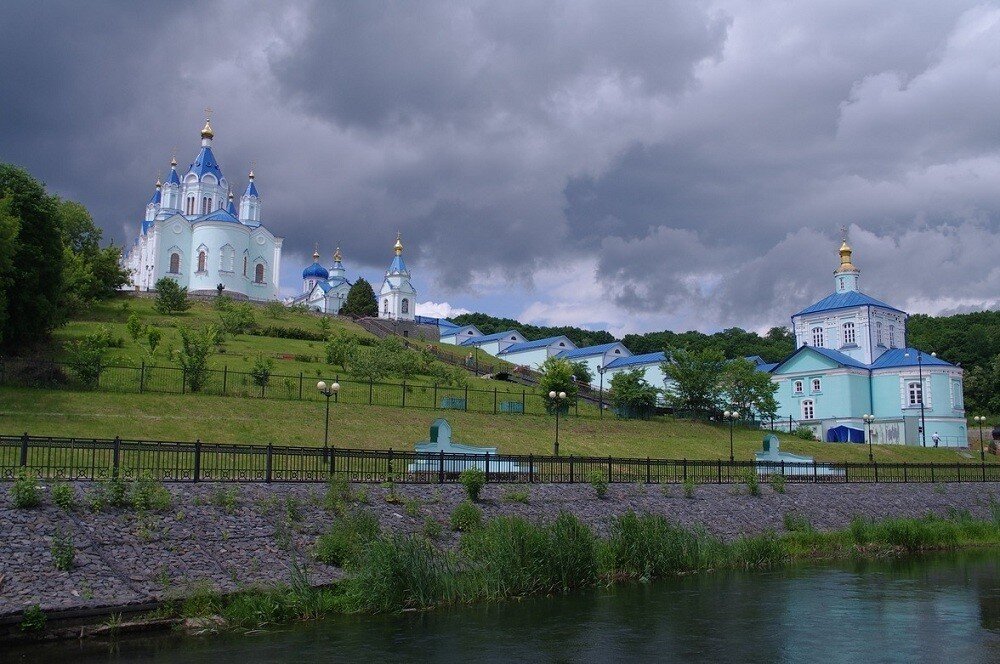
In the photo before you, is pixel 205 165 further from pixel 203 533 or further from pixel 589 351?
pixel 203 533

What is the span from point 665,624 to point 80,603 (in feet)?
34.9

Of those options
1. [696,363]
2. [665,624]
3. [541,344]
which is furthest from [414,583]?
[541,344]

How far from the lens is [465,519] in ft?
69.3

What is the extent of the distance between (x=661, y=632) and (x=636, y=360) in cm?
6550

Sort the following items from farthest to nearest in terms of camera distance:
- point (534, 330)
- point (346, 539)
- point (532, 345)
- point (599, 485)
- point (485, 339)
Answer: point (534, 330), point (485, 339), point (532, 345), point (599, 485), point (346, 539)

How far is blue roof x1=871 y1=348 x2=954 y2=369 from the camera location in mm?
61281

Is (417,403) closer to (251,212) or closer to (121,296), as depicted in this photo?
(121,296)

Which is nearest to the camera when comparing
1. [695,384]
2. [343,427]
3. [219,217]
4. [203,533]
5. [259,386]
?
[203,533]

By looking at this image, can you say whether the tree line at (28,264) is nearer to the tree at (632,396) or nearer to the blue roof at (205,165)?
the tree at (632,396)

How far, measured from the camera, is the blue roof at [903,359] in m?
61.3

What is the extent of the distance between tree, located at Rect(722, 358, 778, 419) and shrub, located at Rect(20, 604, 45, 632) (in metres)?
47.5

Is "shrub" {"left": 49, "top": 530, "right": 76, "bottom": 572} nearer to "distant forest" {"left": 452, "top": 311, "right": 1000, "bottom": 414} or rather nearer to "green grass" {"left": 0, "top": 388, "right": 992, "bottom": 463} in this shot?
"green grass" {"left": 0, "top": 388, "right": 992, "bottom": 463}

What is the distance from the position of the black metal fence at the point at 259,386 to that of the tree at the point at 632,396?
1.82 m

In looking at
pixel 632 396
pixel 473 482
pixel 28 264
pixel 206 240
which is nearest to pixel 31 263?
pixel 28 264
